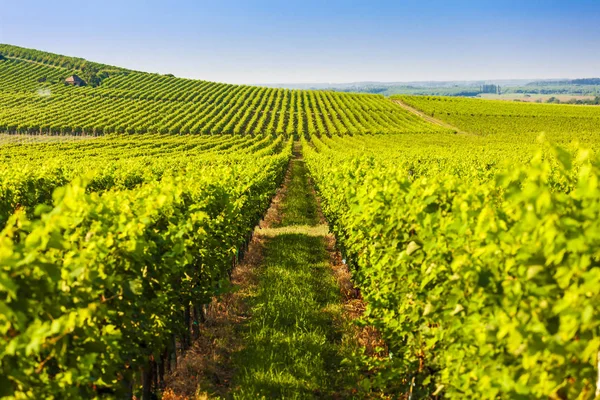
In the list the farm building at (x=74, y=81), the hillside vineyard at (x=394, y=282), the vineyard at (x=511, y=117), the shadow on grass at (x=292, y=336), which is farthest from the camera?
the farm building at (x=74, y=81)

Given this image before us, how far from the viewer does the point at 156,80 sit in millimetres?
124875

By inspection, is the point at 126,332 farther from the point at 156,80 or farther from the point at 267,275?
the point at 156,80

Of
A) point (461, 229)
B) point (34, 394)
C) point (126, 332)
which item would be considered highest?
point (461, 229)

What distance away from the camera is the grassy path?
5.83 meters

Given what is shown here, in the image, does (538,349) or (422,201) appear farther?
(422,201)

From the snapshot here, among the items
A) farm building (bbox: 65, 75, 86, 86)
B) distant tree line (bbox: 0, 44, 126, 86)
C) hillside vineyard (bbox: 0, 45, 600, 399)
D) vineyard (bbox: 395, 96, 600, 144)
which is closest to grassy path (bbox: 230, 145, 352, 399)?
hillside vineyard (bbox: 0, 45, 600, 399)

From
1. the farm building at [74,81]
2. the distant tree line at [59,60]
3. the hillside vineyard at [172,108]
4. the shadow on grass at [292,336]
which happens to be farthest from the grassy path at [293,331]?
the distant tree line at [59,60]

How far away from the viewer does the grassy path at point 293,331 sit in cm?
583

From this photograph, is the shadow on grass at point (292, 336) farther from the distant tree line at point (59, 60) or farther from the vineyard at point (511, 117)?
the distant tree line at point (59, 60)

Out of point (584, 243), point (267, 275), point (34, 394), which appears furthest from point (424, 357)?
point (267, 275)

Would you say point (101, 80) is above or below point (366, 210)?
above

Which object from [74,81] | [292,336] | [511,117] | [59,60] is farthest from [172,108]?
[292,336]

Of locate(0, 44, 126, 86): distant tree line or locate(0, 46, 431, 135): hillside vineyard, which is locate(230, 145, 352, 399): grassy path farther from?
locate(0, 44, 126, 86): distant tree line

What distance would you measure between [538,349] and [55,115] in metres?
86.0
